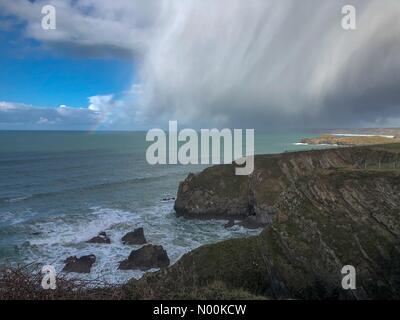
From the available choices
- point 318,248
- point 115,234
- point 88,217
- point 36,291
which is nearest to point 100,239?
point 115,234

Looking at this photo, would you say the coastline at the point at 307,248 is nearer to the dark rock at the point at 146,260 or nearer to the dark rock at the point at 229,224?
the dark rock at the point at 146,260

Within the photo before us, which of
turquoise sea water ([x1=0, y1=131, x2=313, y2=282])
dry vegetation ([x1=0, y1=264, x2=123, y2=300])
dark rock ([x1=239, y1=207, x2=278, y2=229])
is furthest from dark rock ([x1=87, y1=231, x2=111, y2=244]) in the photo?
dry vegetation ([x1=0, y1=264, x2=123, y2=300])

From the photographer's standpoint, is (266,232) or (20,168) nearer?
(266,232)

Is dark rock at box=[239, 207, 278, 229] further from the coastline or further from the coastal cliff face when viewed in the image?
the coastal cliff face

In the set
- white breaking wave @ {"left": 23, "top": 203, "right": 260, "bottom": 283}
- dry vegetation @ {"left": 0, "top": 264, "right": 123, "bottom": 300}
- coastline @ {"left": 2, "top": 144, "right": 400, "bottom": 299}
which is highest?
dry vegetation @ {"left": 0, "top": 264, "right": 123, "bottom": 300}

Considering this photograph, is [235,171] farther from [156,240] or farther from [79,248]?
[79,248]
